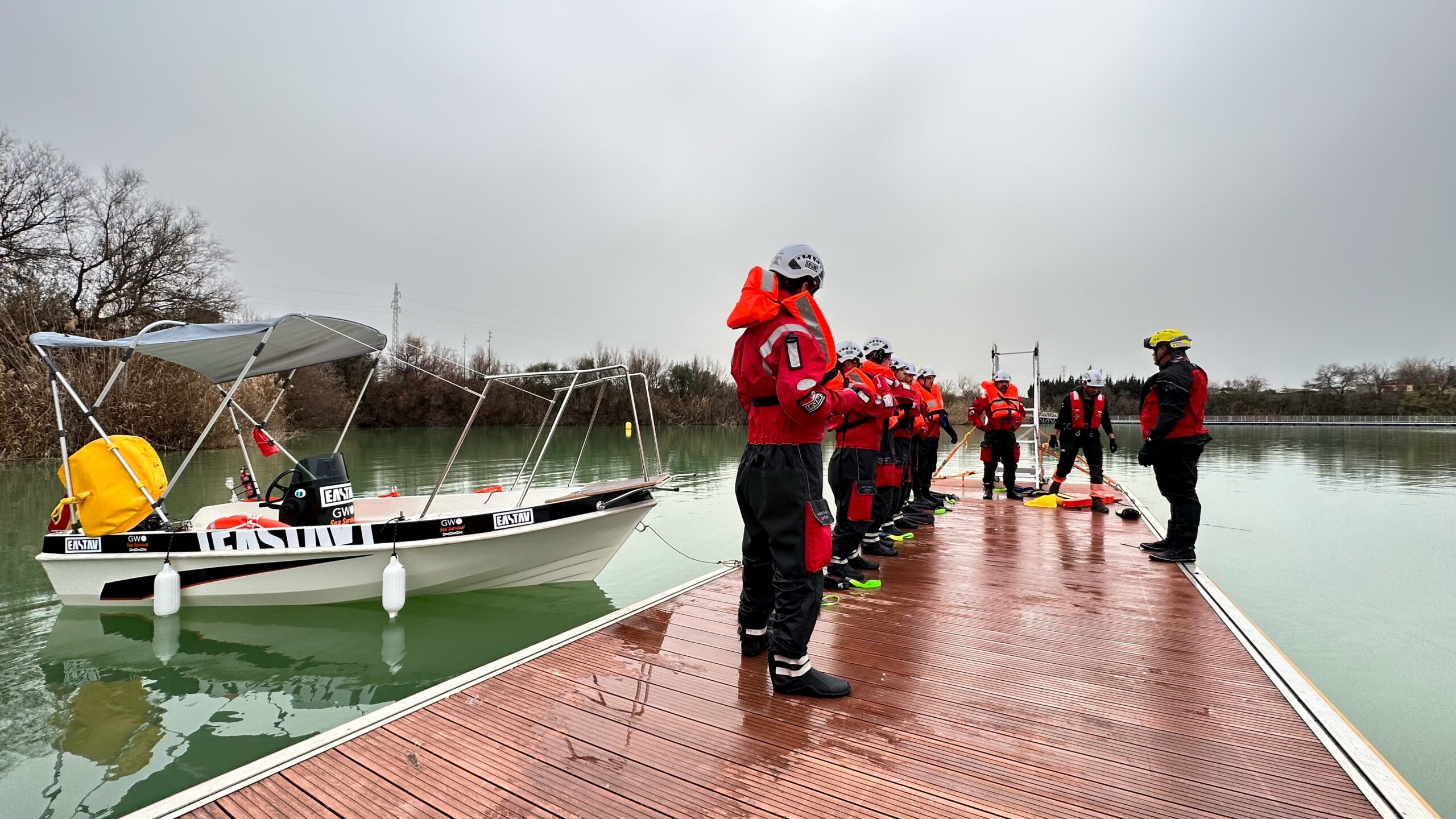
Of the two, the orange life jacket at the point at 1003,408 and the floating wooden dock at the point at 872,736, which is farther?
the orange life jacket at the point at 1003,408

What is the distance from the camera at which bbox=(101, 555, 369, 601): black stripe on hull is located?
586cm

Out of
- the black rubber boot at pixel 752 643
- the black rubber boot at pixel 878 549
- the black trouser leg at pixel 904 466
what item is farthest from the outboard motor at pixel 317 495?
the black trouser leg at pixel 904 466

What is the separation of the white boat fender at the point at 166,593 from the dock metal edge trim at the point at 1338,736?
7.81 m

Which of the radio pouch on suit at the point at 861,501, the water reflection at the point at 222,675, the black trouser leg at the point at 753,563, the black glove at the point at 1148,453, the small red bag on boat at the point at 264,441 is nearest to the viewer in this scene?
the black trouser leg at the point at 753,563

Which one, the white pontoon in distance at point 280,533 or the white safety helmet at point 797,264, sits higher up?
the white safety helmet at point 797,264

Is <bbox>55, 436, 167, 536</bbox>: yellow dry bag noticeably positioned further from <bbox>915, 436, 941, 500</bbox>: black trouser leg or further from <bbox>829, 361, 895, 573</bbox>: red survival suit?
<bbox>915, 436, 941, 500</bbox>: black trouser leg

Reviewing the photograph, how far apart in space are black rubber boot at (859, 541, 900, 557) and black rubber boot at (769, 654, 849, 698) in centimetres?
330

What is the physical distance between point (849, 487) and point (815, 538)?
240 cm

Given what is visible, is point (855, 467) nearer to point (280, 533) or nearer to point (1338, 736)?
point (1338, 736)

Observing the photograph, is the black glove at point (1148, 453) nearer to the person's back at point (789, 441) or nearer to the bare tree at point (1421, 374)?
the person's back at point (789, 441)

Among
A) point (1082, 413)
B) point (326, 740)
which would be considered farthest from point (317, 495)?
point (1082, 413)

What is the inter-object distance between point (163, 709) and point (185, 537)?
6.21 ft

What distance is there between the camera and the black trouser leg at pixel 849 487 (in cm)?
532

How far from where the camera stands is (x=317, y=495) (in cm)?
602
